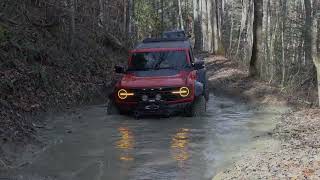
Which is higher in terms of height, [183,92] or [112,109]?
[183,92]

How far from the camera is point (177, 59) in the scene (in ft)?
49.4

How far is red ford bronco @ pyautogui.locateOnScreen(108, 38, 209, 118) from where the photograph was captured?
13484 millimetres

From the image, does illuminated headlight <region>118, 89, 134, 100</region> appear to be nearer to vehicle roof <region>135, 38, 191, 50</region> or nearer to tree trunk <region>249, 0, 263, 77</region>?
vehicle roof <region>135, 38, 191, 50</region>

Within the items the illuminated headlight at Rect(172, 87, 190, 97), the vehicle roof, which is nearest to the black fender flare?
the illuminated headlight at Rect(172, 87, 190, 97)

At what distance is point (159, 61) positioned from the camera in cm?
1498

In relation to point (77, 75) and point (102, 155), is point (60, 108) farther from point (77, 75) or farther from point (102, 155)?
point (102, 155)

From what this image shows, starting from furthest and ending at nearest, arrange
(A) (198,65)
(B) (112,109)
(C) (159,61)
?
(C) (159,61) → (A) (198,65) → (B) (112,109)

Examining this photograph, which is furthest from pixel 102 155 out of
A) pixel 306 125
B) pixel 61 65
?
pixel 61 65

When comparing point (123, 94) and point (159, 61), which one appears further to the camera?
point (159, 61)

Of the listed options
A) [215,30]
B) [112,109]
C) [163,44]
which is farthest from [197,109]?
[215,30]

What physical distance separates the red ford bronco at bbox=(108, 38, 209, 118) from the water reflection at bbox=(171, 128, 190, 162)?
61.2 inches

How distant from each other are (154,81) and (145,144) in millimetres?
3338

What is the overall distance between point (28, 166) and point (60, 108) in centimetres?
576

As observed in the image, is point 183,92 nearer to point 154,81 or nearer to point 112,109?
point 154,81
